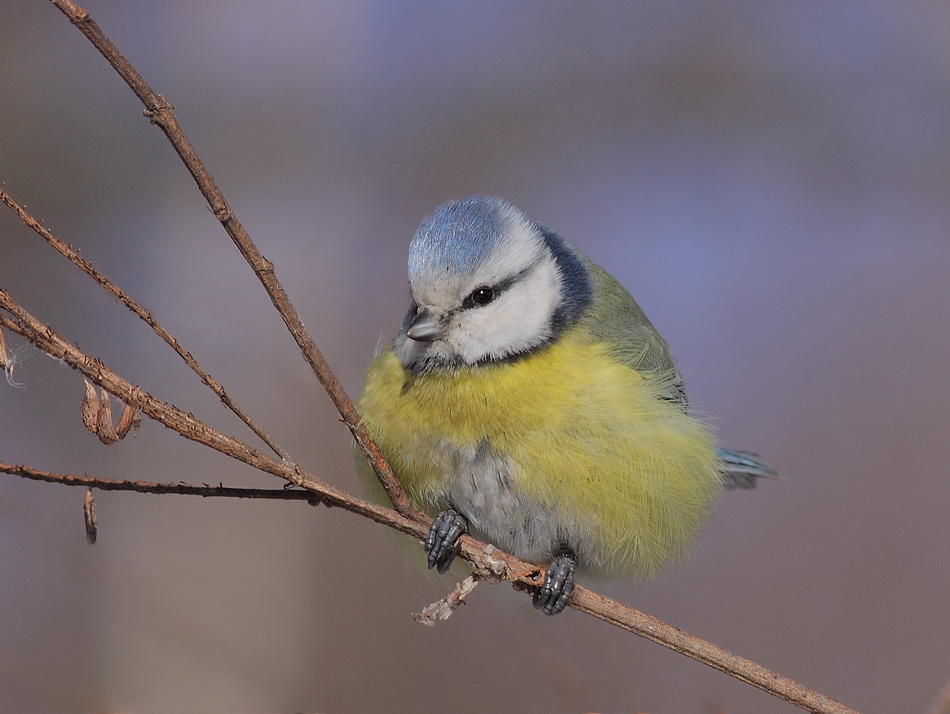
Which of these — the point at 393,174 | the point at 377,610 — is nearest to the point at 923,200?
the point at 393,174

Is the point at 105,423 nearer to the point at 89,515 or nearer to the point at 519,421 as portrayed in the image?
the point at 89,515

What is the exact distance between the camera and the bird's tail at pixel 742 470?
1894mm

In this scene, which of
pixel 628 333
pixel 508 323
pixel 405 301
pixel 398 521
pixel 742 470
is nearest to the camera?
pixel 398 521

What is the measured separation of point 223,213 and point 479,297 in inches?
25.6

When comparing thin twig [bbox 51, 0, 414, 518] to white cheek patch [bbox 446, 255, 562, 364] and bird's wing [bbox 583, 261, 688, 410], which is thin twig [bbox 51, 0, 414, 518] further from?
bird's wing [bbox 583, 261, 688, 410]

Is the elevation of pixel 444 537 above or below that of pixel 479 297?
below

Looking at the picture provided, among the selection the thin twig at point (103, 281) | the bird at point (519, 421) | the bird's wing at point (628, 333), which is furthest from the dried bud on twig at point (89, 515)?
the bird's wing at point (628, 333)

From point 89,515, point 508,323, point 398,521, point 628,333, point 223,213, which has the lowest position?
point 89,515

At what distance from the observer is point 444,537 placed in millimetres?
1358

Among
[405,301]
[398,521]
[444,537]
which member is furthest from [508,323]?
[405,301]

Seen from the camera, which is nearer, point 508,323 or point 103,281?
point 103,281

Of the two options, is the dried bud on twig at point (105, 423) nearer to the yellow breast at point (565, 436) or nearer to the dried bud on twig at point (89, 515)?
the dried bud on twig at point (89, 515)

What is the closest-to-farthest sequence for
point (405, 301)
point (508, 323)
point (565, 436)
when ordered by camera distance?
point (565, 436), point (508, 323), point (405, 301)

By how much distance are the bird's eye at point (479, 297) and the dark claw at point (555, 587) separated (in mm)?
440
